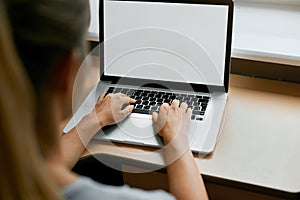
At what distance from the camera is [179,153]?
42.0 inches

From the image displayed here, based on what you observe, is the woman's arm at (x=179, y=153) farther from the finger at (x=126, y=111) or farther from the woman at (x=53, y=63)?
the woman at (x=53, y=63)

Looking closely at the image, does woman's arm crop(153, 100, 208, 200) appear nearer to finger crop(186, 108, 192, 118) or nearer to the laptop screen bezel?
finger crop(186, 108, 192, 118)

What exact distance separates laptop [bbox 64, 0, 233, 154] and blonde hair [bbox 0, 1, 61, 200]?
24.8 inches

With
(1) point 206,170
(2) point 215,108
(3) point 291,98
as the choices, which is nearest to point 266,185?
(1) point 206,170

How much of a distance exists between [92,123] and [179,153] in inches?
9.6

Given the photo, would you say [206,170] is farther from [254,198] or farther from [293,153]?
[254,198]

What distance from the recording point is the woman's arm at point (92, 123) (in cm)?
112

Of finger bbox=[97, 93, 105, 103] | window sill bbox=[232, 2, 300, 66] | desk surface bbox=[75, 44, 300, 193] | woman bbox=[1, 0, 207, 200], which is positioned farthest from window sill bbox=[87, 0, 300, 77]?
woman bbox=[1, 0, 207, 200]

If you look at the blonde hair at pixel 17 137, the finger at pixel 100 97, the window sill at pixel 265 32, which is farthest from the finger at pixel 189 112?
the blonde hair at pixel 17 137

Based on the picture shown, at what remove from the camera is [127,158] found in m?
1.10

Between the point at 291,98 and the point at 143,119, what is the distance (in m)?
0.44

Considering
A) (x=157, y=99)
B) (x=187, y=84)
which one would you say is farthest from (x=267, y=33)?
(x=157, y=99)

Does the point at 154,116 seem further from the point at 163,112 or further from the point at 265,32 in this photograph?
A: the point at 265,32

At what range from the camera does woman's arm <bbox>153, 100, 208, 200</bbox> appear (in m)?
1.00
